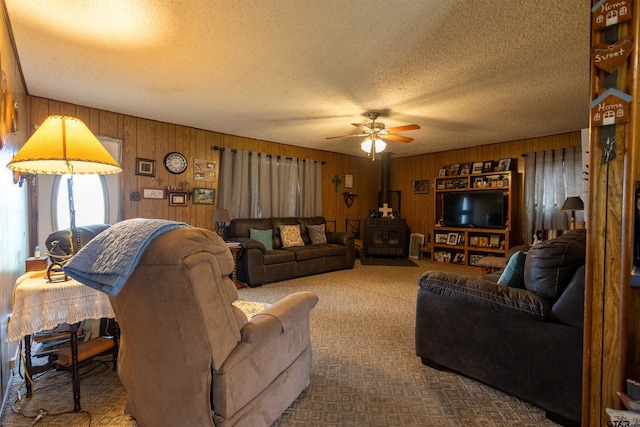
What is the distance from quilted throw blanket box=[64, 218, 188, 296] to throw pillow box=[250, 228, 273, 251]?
3691 mm

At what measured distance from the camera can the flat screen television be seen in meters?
5.58

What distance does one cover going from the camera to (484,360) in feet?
6.19

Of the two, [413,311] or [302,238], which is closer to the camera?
[413,311]

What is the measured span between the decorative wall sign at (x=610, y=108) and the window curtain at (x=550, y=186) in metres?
4.78

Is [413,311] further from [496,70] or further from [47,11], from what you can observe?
[47,11]

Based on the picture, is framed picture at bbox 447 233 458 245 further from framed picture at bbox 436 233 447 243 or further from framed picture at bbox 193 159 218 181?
framed picture at bbox 193 159 218 181

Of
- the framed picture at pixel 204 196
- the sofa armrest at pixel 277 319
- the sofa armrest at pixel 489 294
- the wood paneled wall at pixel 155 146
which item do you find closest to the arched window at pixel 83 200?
the wood paneled wall at pixel 155 146

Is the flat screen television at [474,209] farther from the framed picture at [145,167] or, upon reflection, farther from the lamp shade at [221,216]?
the framed picture at [145,167]

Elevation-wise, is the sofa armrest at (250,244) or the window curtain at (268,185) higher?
the window curtain at (268,185)

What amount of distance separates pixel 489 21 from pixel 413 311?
8.92ft

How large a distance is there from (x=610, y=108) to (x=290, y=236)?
15.2ft

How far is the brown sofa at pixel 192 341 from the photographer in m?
1.10

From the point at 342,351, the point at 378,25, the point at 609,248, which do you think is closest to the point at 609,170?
the point at 609,248

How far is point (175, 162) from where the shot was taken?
4621mm
